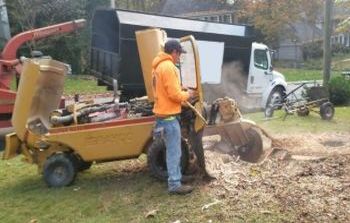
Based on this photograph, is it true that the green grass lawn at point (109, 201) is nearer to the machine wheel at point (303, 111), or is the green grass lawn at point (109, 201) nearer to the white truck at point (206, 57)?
the white truck at point (206, 57)

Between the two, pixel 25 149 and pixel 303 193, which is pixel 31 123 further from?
pixel 303 193

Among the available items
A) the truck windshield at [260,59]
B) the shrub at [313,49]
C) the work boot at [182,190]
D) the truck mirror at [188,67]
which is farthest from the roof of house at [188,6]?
the work boot at [182,190]

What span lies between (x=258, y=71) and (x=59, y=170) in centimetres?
1217

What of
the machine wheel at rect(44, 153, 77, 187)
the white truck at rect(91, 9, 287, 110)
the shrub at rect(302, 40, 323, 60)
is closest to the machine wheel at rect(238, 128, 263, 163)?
the machine wheel at rect(44, 153, 77, 187)

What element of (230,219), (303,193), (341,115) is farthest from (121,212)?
(341,115)

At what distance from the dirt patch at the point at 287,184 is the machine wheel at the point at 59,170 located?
203 cm

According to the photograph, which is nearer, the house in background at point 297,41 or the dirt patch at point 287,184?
the dirt patch at point 287,184

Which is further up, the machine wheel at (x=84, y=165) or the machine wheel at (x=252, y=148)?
the machine wheel at (x=252, y=148)

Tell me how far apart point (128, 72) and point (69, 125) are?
741cm

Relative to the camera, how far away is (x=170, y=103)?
293 inches

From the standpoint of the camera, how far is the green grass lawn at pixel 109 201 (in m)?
6.82

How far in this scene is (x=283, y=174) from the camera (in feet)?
26.1

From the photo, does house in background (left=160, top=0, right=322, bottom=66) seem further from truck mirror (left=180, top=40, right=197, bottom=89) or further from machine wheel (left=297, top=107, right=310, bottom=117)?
truck mirror (left=180, top=40, right=197, bottom=89)

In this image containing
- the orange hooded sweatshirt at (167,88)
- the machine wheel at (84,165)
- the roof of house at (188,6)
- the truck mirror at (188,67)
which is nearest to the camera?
the orange hooded sweatshirt at (167,88)
